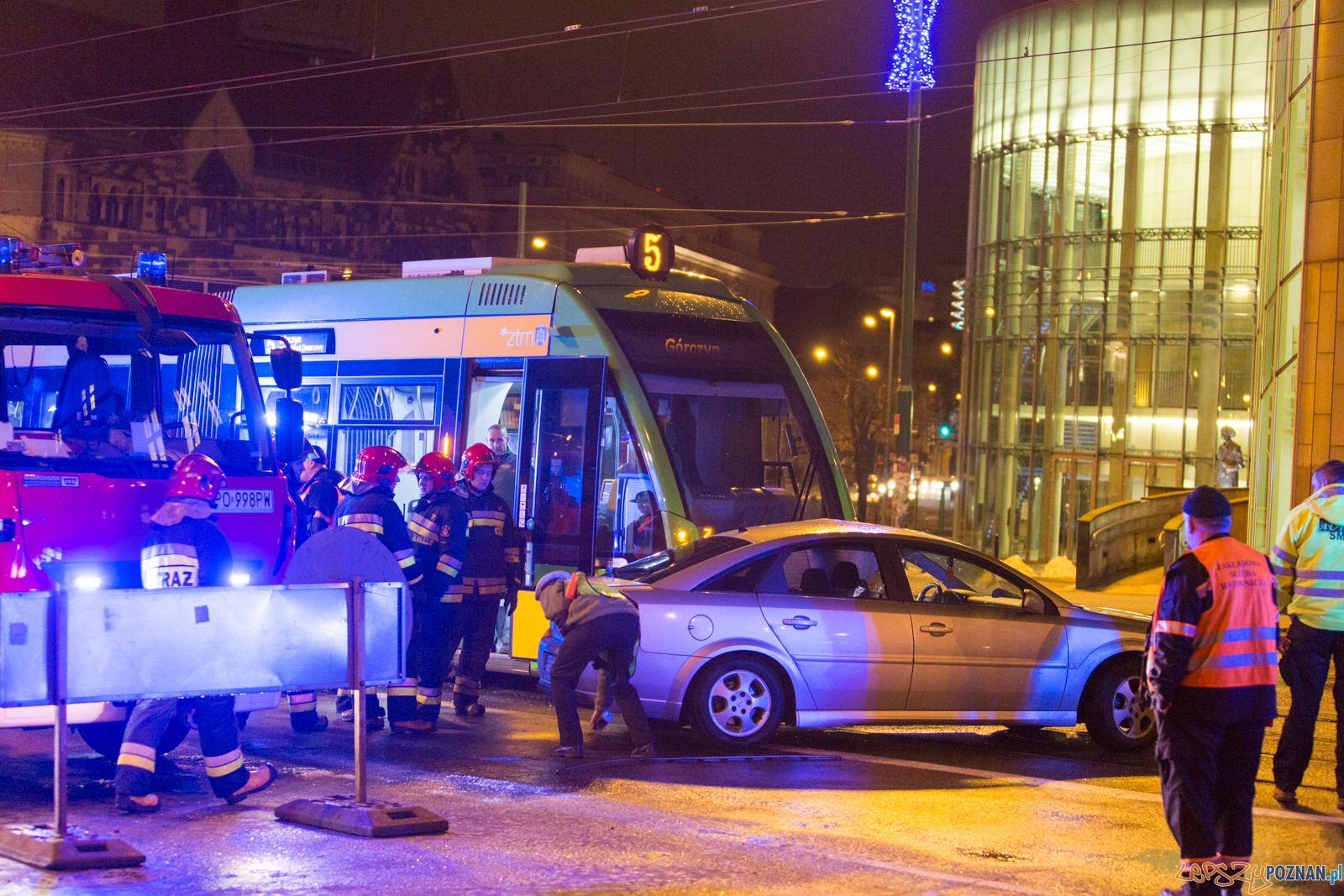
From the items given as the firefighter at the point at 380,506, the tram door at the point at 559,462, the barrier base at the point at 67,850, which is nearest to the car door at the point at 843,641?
the firefighter at the point at 380,506

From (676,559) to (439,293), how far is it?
16.0 feet

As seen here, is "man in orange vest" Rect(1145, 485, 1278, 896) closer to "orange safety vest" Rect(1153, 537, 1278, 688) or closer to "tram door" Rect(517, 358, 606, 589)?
"orange safety vest" Rect(1153, 537, 1278, 688)

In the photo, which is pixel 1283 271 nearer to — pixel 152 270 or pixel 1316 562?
pixel 1316 562

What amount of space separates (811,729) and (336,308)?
280 inches

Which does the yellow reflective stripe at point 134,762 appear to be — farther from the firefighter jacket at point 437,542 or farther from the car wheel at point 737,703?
the car wheel at point 737,703

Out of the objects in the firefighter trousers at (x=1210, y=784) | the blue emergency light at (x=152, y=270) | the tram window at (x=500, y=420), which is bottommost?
the firefighter trousers at (x=1210, y=784)

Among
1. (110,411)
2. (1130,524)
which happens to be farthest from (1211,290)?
(110,411)

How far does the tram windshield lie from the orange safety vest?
238 inches

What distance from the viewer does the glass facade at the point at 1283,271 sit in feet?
61.8

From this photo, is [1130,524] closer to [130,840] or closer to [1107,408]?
[1107,408]

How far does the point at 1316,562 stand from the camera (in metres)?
8.59

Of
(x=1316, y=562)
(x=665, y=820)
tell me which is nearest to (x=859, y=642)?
(x=665, y=820)

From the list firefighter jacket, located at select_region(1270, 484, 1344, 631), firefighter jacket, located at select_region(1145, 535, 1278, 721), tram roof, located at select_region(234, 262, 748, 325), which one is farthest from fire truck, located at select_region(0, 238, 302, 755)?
firefighter jacket, located at select_region(1270, 484, 1344, 631)

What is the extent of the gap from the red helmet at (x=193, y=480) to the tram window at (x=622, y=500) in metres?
4.70
